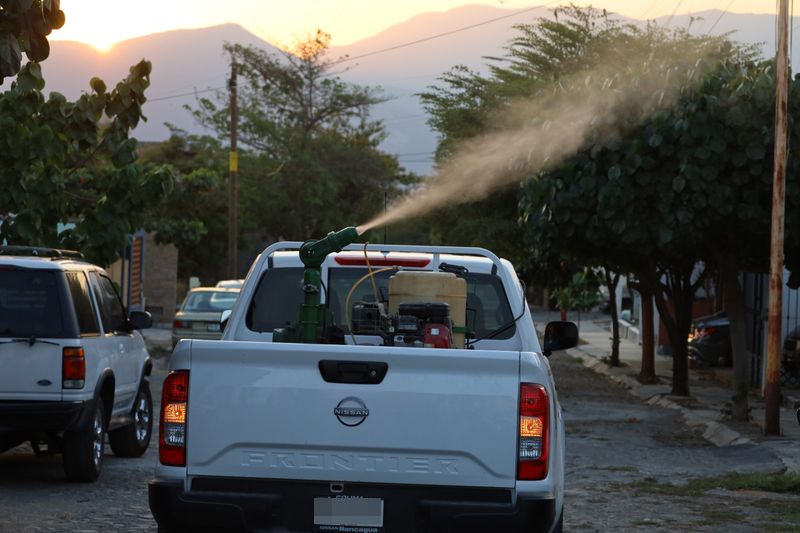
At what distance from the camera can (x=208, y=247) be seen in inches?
2248

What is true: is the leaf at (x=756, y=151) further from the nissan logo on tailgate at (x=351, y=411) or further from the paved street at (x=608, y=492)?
the nissan logo on tailgate at (x=351, y=411)


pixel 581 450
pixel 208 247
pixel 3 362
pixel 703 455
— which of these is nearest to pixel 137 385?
pixel 3 362

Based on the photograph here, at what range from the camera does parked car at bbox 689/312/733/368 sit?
31.5 meters

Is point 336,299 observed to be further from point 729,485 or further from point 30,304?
point 729,485

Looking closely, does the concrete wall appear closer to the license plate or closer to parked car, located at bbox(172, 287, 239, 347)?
parked car, located at bbox(172, 287, 239, 347)

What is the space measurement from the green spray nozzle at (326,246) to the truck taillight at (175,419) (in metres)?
1.61

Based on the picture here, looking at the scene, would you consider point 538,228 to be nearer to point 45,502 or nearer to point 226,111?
point 45,502

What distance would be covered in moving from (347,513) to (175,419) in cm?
91

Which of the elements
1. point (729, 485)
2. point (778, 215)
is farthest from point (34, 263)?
point (778, 215)

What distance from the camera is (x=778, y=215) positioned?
17516 mm

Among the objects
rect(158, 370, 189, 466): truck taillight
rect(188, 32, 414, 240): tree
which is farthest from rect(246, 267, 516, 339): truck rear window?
rect(188, 32, 414, 240): tree

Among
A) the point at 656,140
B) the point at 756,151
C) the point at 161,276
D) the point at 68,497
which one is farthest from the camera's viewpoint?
the point at 161,276

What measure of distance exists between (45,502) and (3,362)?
1172 mm

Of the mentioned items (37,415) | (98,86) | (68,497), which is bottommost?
(68,497)
